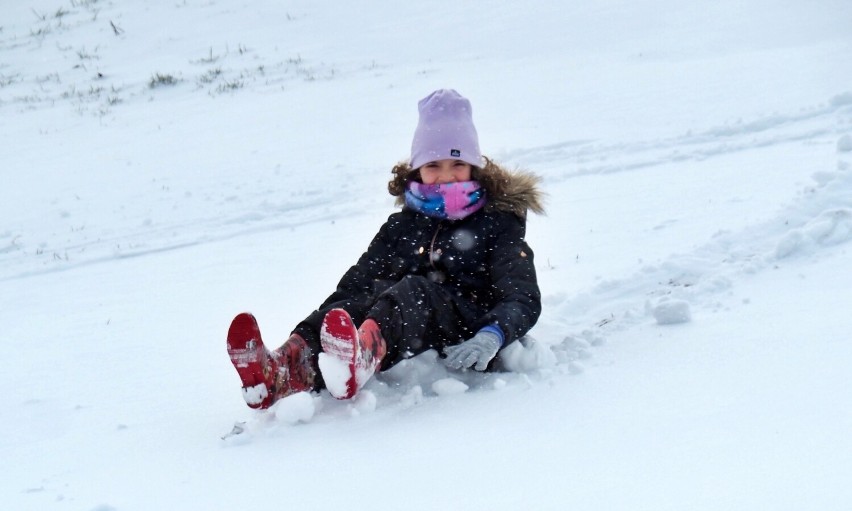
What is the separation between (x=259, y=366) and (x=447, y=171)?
1323mm

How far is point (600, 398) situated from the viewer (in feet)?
8.38

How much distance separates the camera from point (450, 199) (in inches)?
136

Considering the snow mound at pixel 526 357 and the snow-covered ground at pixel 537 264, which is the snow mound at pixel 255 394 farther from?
the snow mound at pixel 526 357

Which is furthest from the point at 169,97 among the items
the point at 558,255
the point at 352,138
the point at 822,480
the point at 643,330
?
the point at 822,480

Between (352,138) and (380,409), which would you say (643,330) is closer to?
(380,409)

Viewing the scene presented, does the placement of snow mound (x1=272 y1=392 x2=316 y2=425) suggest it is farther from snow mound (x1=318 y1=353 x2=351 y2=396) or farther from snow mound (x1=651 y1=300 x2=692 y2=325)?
snow mound (x1=651 y1=300 x2=692 y2=325)

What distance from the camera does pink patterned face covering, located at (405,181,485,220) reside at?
11.3 feet

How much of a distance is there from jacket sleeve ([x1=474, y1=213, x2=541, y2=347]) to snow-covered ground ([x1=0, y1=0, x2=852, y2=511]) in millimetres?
173

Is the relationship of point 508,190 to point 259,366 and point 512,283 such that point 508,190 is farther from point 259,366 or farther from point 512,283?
point 259,366

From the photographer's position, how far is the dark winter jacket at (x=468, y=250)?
329 cm

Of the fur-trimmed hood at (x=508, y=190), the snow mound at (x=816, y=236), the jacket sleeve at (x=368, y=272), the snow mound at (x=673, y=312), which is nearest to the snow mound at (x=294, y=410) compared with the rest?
the jacket sleeve at (x=368, y=272)

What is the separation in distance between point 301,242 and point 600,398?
3297 mm

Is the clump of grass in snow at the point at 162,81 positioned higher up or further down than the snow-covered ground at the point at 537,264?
higher up

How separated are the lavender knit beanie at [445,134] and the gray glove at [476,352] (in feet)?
3.36
